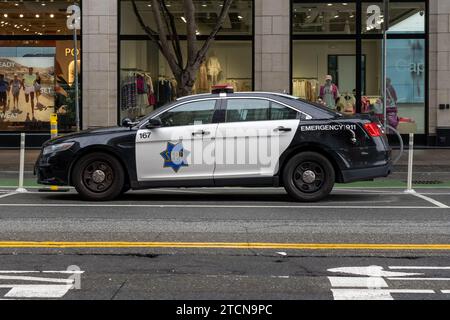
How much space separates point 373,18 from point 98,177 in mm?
12576

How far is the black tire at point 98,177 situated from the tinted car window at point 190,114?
3.34ft

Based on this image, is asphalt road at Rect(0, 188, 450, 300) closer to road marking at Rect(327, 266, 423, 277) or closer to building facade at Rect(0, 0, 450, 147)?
road marking at Rect(327, 266, 423, 277)

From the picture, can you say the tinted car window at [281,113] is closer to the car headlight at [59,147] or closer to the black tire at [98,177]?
the black tire at [98,177]

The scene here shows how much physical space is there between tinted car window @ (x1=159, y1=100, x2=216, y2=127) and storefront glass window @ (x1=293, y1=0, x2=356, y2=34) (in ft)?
35.1

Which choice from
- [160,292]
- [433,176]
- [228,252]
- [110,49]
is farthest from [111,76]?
[160,292]

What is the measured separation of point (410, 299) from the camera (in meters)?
5.54

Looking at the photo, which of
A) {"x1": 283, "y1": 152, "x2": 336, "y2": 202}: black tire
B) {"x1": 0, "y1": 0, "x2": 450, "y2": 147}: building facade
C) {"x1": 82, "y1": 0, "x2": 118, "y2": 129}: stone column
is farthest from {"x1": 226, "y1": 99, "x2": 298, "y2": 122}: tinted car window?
{"x1": 82, "y1": 0, "x2": 118, "y2": 129}: stone column

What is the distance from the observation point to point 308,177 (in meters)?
10.9

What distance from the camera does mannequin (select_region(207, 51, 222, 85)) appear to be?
21.3 meters

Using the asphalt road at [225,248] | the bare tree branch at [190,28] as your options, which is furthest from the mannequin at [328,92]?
the asphalt road at [225,248]

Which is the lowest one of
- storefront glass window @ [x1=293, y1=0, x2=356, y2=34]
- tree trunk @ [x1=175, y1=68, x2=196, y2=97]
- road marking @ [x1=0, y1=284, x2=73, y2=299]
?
road marking @ [x1=0, y1=284, x2=73, y2=299]

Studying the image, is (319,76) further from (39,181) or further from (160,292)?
(160,292)

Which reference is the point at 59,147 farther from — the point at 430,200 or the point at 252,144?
the point at 430,200

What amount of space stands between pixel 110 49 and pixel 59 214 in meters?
11.8
